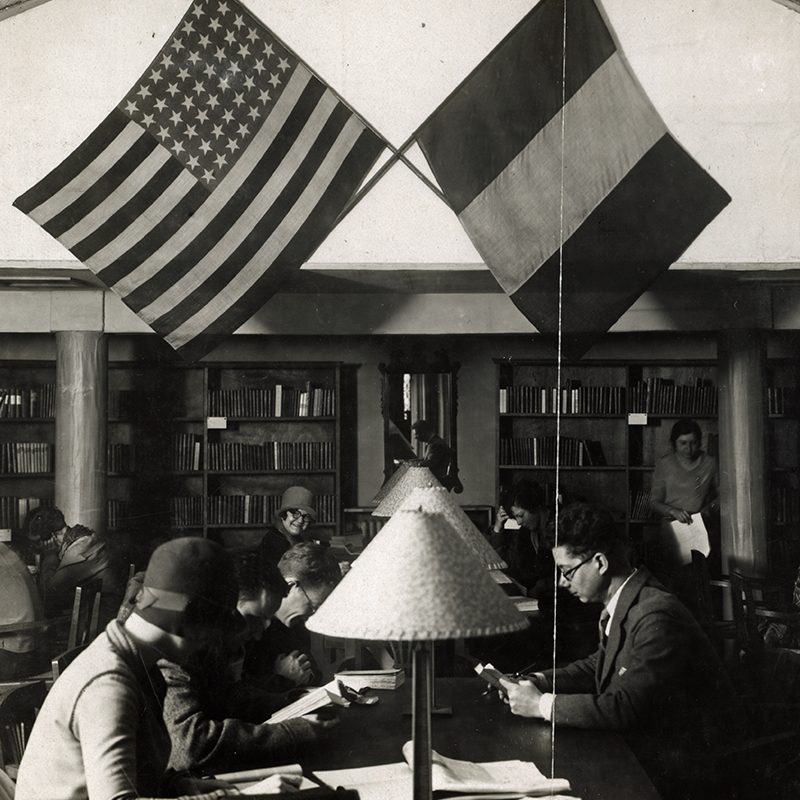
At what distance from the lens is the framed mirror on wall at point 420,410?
7.33ft

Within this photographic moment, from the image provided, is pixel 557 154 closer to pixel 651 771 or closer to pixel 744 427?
pixel 744 427

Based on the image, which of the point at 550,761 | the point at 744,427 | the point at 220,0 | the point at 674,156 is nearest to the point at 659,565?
the point at 744,427

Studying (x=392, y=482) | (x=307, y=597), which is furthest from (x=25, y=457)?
(x=392, y=482)

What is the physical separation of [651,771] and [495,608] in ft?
3.55

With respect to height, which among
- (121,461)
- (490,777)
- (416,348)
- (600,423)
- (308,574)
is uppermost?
(416,348)

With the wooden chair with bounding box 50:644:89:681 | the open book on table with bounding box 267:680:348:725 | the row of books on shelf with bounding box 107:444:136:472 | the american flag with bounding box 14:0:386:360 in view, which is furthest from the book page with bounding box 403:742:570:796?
the american flag with bounding box 14:0:386:360

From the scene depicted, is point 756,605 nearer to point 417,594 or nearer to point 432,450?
point 432,450

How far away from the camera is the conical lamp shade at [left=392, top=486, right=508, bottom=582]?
2086 millimetres

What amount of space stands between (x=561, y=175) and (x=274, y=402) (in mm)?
1121

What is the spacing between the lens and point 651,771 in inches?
85.2

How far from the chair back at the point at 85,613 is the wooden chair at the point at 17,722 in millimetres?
154

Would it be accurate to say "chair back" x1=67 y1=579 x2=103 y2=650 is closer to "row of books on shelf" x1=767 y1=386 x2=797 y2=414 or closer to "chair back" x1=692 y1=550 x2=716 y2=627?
"chair back" x1=692 y1=550 x2=716 y2=627

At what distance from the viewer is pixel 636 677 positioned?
2.17 m

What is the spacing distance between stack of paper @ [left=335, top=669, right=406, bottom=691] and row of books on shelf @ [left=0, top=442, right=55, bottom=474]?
42.7 inches
